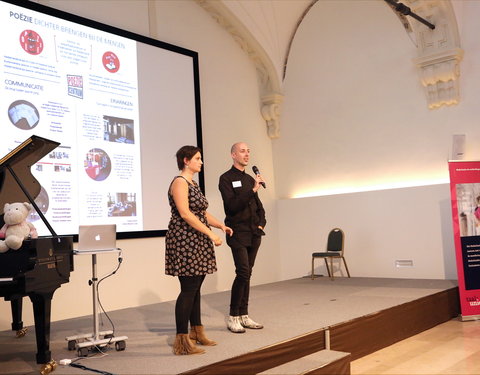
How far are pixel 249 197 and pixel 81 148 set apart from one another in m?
2.46

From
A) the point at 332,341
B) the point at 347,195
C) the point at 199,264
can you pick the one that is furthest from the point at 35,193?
the point at 347,195

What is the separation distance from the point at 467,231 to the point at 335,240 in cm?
189

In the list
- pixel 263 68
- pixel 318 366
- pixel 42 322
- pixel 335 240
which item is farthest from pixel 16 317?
pixel 263 68

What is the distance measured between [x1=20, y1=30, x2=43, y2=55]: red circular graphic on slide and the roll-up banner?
4.28 metres

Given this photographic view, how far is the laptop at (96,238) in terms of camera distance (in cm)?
324

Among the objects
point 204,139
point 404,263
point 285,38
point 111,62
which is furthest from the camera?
point 285,38

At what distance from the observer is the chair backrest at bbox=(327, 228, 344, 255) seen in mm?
6488

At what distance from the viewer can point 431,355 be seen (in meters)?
3.84

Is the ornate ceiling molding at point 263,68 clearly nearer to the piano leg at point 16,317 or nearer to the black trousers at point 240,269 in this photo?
the black trousers at point 240,269

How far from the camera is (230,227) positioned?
3645 millimetres

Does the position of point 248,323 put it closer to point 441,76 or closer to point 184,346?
point 184,346

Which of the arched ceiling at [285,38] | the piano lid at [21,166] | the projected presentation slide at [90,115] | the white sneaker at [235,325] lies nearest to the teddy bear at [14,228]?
the piano lid at [21,166]

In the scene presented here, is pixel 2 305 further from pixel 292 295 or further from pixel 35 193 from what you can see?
pixel 292 295

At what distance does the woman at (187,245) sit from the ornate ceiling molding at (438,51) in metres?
4.08
